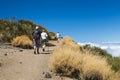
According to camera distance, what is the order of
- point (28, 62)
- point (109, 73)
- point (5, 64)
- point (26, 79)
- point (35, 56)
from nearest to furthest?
point (26, 79) → point (109, 73) → point (5, 64) → point (28, 62) → point (35, 56)

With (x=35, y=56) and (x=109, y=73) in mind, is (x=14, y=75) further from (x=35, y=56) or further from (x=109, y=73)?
(x=35, y=56)

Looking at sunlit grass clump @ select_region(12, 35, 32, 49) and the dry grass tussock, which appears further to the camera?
sunlit grass clump @ select_region(12, 35, 32, 49)

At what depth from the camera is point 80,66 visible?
18734 mm

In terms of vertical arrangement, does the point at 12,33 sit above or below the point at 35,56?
above

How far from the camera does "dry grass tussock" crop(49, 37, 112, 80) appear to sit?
58.5 ft

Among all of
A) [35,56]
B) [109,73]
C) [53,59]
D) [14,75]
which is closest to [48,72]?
[53,59]

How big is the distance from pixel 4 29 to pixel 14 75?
22.8 meters

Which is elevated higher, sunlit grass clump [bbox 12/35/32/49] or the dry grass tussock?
sunlit grass clump [bbox 12/35/32/49]

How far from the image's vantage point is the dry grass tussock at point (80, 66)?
58.5 feet

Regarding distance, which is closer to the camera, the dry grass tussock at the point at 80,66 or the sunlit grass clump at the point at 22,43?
the dry grass tussock at the point at 80,66

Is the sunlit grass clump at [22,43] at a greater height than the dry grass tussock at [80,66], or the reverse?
the sunlit grass clump at [22,43]

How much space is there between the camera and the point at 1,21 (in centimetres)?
4409

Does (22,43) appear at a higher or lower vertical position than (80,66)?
higher

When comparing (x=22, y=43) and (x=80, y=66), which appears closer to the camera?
(x=80, y=66)
